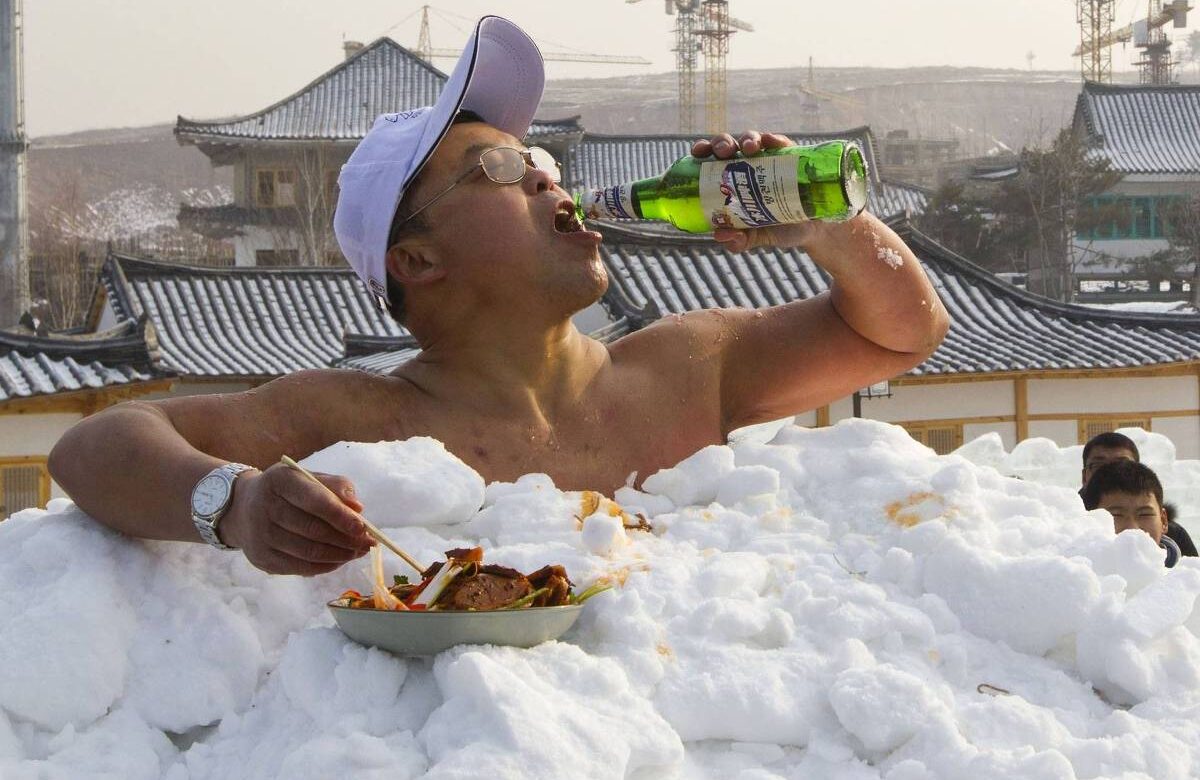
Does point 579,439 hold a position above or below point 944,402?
above

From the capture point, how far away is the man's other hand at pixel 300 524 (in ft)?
5.06

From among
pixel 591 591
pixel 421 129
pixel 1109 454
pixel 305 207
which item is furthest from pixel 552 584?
pixel 305 207

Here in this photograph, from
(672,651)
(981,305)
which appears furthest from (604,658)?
(981,305)

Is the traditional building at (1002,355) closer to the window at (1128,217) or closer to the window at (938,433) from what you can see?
the window at (938,433)

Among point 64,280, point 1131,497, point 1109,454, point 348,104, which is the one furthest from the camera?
point 64,280

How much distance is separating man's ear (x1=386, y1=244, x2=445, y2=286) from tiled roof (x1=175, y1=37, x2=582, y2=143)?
25941 mm

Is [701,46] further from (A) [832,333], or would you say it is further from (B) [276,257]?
(A) [832,333]

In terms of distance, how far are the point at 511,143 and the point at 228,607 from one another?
3.20 ft

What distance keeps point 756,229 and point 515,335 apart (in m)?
0.43

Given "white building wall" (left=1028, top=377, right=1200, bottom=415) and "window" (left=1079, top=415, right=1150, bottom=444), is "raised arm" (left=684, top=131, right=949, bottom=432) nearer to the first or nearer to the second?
"white building wall" (left=1028, top=377, right=1200, bottom=415)

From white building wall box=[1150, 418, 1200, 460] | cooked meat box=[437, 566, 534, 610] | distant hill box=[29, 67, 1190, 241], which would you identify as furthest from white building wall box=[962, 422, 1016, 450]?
distant hill box=[29, 67, 1190, 241]

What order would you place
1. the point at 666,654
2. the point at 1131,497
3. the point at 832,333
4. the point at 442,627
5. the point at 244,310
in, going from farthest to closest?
the point at 244,310 < the point at 1131,497 < the point at 832,333 < the point at 666,654 < the point at 442,627

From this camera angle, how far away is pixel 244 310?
1709 cm

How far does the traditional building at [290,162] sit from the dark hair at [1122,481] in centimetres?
2438
